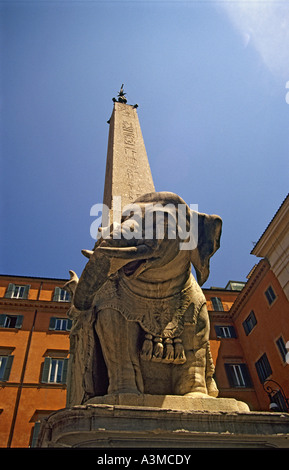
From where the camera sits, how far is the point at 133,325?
3.33 meters

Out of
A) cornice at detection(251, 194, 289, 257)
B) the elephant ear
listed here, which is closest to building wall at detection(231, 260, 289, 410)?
cornice at detection(251, 194, 289, 257)

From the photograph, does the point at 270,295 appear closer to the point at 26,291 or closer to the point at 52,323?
the point at 52,323

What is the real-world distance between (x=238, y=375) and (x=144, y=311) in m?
17.6

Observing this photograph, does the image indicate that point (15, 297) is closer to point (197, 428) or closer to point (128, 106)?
point (128, 106)

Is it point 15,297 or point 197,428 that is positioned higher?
point 15,297

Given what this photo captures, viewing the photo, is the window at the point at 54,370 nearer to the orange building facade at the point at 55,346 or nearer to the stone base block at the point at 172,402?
the orange building facade at the point at 55,346

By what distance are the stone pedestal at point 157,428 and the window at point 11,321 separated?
56.3ft

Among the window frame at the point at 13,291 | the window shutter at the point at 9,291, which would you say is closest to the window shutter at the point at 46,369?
the window frame at the point at 13,291

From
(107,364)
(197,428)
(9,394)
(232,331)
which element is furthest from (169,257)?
(232,331)

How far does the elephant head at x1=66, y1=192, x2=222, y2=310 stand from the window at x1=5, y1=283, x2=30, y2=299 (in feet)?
60.2

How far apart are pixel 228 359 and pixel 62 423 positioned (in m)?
18.8

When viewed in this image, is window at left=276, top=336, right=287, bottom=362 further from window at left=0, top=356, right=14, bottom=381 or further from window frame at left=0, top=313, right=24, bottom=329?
window frame at left=0, top=313, right=24, bottom=329

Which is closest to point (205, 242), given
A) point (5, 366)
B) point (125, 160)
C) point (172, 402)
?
Answer: point (172, 402)

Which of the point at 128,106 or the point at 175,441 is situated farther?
the point at 128,106
